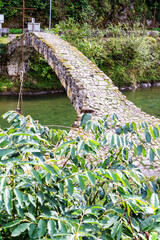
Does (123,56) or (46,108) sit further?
(123,56)

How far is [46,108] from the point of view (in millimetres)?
11930

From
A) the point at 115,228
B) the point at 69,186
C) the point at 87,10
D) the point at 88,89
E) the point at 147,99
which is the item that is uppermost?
the point at 87,10

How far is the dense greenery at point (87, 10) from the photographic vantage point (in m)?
22.8

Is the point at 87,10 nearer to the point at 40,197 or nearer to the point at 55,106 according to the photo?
the point at 55,106

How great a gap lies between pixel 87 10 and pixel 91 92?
1841 cm

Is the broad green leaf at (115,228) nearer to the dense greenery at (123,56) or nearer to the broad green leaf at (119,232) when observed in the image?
the broad green leaf at (119,232)

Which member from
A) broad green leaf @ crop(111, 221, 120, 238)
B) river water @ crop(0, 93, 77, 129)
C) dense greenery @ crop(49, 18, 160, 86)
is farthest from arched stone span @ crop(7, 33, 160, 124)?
→ dense greenery @ crop(49, 18, 160, 86)

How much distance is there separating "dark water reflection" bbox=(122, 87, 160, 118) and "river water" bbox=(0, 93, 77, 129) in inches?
119

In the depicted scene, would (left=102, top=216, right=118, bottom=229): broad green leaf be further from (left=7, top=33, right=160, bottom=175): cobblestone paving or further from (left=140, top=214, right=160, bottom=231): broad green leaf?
(left=7, top=33, right=160, bottom=175): cobblestone paving

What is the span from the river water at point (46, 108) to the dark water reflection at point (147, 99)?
119 inches

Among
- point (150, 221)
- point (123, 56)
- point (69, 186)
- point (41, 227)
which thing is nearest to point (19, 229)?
point (41, 227)

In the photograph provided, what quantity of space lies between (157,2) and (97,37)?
16.5 m

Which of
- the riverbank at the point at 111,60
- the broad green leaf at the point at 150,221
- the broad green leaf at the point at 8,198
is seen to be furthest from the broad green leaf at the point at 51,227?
the riverbank at the point at 111,60

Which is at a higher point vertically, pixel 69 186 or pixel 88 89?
pixel 69 186
